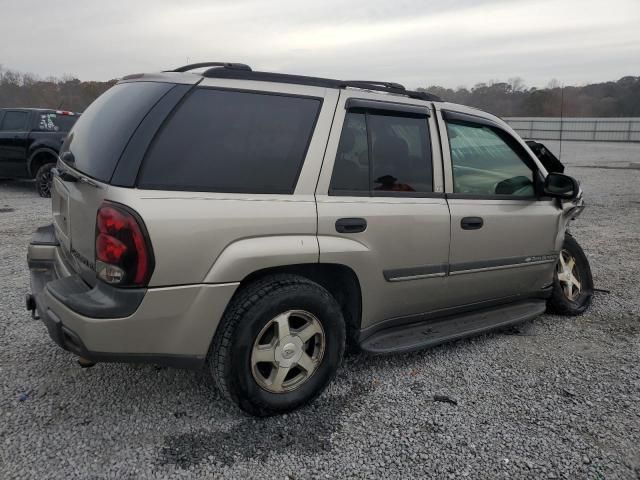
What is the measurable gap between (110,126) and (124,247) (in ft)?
2.50

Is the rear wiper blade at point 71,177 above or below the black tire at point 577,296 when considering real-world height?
above

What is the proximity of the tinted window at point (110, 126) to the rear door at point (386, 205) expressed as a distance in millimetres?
973

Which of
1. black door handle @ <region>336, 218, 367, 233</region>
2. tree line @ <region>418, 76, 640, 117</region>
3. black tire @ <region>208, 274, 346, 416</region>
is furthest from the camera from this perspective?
tree line @ <region>418, 76, 640, 117</region>

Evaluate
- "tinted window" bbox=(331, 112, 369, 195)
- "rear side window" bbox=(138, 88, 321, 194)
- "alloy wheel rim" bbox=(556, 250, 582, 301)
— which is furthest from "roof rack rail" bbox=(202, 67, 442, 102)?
"alloy wheel rim" bbox=(556, 250, 582, 301)

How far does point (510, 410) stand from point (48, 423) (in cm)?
246

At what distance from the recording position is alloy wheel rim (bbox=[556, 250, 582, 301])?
4.34 meters

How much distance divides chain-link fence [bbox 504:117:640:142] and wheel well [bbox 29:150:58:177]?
3191cm

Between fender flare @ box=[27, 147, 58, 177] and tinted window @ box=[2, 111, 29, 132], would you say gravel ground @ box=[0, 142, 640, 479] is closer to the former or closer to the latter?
fender flare @ box=[27, 147, 58, 177]

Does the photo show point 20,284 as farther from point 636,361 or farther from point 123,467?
point 636,361

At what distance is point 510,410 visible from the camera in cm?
288

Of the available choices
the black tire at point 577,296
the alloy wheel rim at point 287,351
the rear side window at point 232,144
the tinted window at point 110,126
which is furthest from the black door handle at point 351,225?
the black tire at point 577,296

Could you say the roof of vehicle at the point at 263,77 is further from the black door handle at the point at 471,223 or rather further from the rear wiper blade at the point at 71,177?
the black door handle at the point at 471,223

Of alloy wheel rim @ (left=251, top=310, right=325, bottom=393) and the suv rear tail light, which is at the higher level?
the suv rear tail light

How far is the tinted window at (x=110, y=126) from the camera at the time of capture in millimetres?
2471
